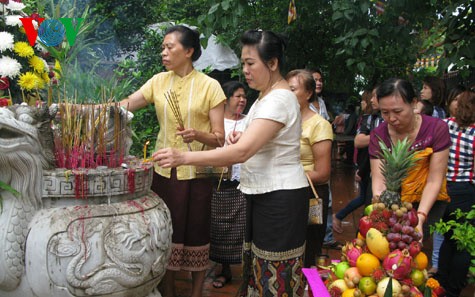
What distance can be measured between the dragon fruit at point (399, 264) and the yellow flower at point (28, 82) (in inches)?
84.4

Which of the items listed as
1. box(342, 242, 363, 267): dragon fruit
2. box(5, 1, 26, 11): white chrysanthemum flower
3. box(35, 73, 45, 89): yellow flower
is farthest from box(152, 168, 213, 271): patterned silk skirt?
box(5, 1, 26, 11): white chrysanthemum flower

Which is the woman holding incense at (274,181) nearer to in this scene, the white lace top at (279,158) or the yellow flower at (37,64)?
the white lace top at (279,158)

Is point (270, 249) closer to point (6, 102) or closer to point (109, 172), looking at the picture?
point (109, 172)

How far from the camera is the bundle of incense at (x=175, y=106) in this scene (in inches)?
109

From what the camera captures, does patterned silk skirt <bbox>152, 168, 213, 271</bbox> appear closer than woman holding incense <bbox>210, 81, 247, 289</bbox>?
Yes

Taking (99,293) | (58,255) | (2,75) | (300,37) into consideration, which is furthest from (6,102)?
(300,37)

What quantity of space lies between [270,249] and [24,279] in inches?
41.9

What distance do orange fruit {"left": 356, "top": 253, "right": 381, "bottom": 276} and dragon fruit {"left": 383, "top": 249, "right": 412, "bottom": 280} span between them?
0.17ft

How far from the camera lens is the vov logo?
278 centimetres

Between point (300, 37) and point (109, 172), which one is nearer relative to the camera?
point (109, 172)

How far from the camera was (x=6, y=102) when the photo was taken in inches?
102

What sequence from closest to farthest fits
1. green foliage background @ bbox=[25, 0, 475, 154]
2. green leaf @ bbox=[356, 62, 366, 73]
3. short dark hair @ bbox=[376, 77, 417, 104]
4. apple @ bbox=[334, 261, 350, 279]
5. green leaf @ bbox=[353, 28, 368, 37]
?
apple @ bbox=[334, 261, 350, 279], short dark hair @ bbox=[376, 77, 417, 104], green foliage background @ bbox=[25, 0, 475, 154], green leaf @ bbox=[353, 28, 368, 37], green leaf @ bbox=[356, 62, 366, 73]

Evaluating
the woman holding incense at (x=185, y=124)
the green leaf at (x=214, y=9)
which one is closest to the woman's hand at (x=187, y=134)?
the woman holding incense at (x=185, y=124)

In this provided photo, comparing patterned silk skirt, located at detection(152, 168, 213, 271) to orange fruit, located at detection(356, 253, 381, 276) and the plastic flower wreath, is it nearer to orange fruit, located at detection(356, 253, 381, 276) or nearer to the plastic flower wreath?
the plastic flower wreath
